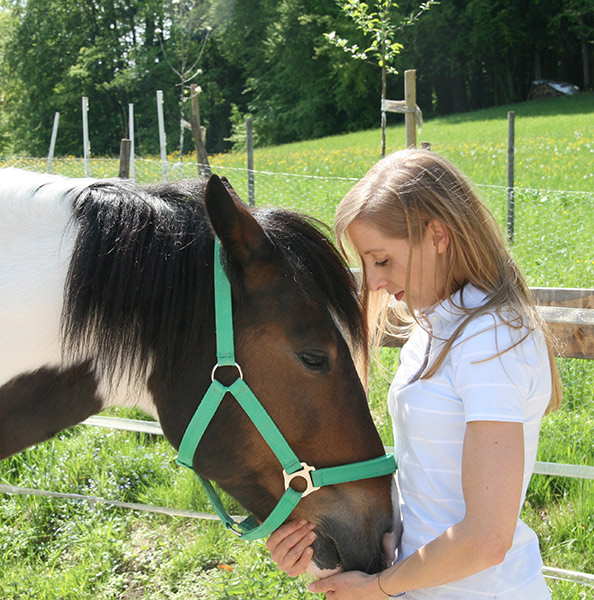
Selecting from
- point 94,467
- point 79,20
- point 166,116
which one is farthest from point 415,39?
point 94,467

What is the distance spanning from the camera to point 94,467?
10.8 feet

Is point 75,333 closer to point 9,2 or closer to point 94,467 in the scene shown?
point 94,467

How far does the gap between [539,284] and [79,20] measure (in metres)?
42.8

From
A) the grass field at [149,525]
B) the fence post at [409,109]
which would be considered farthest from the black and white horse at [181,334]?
the fence post at [409,109]

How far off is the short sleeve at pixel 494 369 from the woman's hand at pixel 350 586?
0.44 metres

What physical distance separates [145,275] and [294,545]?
718 millimetres

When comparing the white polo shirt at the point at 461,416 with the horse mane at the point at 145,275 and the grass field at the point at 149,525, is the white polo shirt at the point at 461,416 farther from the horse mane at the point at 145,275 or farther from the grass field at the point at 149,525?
the grass field at the point at 149,525

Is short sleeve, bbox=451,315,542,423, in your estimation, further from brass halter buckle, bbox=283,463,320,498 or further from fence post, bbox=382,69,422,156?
fence post, bbox=382,69,422,156

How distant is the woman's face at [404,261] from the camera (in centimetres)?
136

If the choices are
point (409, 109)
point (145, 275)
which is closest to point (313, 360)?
point (145, 275)

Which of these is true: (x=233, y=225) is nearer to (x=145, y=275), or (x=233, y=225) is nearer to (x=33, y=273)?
(x=145, y=275)

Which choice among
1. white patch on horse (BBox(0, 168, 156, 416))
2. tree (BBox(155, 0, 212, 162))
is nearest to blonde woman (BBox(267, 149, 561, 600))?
white patch on horse (BBox(0, 168, 156, 416))

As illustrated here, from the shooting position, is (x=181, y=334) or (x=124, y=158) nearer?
(x=181, y=334)

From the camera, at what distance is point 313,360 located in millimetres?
1381
